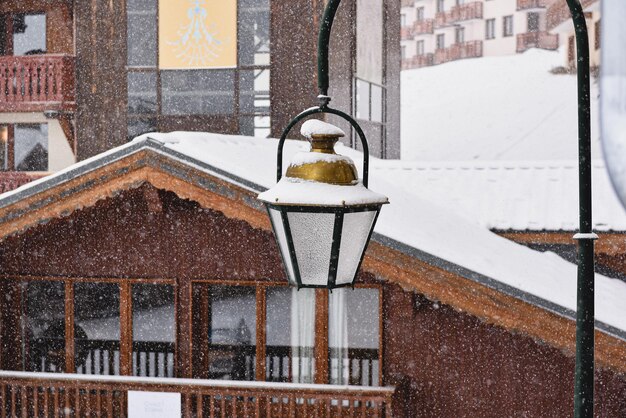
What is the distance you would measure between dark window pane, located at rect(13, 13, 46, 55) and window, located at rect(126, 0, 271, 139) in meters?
3.46

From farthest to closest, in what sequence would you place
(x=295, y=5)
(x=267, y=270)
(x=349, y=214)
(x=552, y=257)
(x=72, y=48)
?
(x=72, y=48), (x=295, y=5), (x=552, y=257), (x=267, y=270), (x=349, y=214)

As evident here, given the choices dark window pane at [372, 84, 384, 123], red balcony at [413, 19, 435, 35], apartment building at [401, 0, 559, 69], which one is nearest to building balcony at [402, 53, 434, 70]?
apartment building at [401, 0, 559, 69]

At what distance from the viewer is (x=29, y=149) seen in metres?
20.1

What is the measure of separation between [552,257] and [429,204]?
6.32ft

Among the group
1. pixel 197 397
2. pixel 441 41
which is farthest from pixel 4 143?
pixel 441 41

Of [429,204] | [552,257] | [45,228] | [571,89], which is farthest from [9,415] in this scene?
[571,89]

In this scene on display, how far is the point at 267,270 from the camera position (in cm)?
1087

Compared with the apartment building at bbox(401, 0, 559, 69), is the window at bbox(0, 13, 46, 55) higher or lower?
lower

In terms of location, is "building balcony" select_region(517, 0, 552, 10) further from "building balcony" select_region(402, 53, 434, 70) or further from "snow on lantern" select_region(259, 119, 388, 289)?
"snow on lantern" select_region(259, 119, 388, 289)

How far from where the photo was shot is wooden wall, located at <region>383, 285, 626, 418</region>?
33.5 ft

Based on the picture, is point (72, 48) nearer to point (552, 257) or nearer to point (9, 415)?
point (9, 415)

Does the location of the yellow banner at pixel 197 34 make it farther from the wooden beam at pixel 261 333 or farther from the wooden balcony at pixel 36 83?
the wooden beam at pixel 261 333

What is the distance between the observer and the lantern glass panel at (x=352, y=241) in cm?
428

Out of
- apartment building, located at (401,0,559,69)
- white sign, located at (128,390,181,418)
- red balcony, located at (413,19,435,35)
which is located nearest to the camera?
white sign, located at (128,390,181,418)
